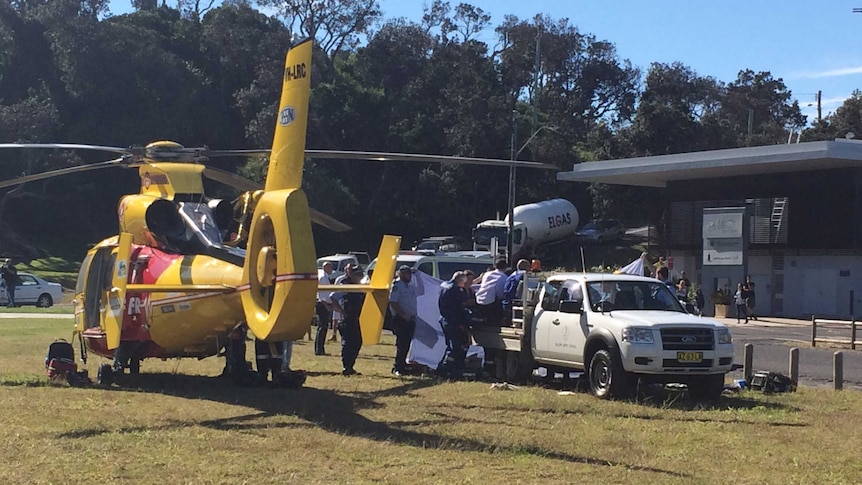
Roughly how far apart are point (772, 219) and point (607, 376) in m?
35.5

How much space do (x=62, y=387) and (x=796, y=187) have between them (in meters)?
38.8

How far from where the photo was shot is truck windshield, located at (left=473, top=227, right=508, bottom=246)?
2221 inches

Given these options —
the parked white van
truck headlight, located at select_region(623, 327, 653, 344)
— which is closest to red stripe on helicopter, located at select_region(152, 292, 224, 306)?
truck headlight, located at select_region(623, 327, 653, 344)

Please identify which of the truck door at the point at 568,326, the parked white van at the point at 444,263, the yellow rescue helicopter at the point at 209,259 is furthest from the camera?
the parked white van at the point at 444,263

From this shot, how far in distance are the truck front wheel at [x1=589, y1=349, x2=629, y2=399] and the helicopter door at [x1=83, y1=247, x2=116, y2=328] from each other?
278 inches

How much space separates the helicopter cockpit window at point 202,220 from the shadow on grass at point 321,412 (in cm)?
207

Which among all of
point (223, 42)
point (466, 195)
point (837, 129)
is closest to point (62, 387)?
point (466, 195)

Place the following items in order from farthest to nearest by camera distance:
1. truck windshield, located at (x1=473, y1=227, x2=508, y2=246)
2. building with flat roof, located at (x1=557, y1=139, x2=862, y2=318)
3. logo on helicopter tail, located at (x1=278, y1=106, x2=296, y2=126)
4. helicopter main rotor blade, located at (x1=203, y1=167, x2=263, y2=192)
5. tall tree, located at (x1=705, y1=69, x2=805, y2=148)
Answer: tall tree, located at (x1=705, y1=69, x2=805, y2=148), truck windshield, located at (x1=473, y1=227, x2=508, y2=246), building with flat roof, located at (x1=557, y1=139, x2=862, y2=318), helicopter main rotor blade, located at (x1=203, y1=167, x2=263, y2=192), logo on helicopter tail, located at (x1=278, y1=106, x2=296, y2=126)

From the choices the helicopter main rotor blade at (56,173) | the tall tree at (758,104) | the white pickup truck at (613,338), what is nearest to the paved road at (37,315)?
the helicopter main rotor blade at (56,173)

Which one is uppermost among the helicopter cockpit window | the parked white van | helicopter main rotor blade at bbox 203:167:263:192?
helicopter main rotor blade at bbox 203:167:263:192

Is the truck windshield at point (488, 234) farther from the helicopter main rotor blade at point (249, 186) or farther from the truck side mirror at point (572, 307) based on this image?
the helicopter main rotor blade at point (249, 186)

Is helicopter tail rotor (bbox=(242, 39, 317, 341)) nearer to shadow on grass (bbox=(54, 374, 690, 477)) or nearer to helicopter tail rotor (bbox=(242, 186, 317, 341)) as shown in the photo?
helicopter tail rotor (bbox=(242, 186, 317, 341))

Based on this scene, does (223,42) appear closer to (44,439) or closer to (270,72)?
(270,72)

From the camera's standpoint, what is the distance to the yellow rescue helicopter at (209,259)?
1068 centimetres
